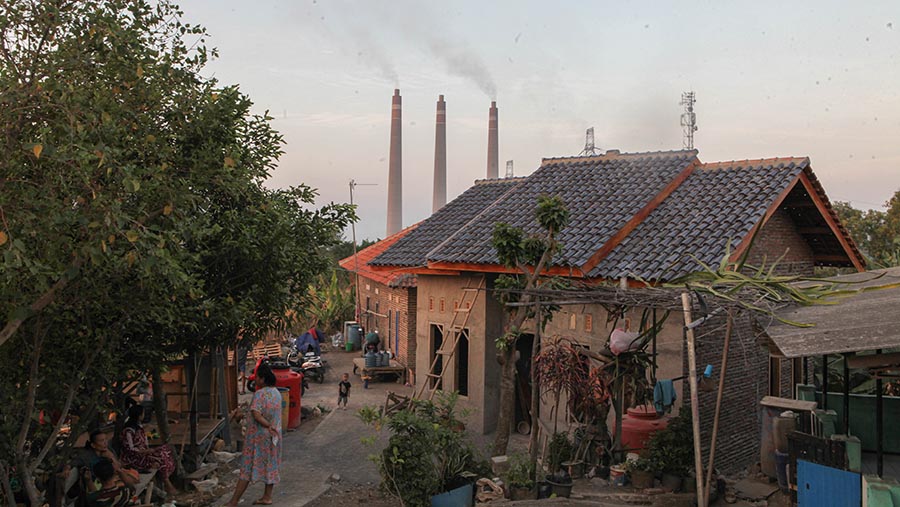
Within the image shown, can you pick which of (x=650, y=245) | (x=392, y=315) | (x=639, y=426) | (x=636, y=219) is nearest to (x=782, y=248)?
(x=636, y=219)

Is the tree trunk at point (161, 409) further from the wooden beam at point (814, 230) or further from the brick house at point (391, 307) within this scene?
the wooden beam at point (814, 230)

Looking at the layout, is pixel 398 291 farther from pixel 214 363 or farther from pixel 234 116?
pixel 234 116

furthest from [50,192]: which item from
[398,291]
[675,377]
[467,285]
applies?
[398,291]

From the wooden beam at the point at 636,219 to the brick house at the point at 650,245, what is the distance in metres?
0.02

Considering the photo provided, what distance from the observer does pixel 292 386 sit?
13945mm

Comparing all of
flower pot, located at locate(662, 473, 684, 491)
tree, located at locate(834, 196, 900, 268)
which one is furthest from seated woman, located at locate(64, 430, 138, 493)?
tree, located at locate(834, 196, 900, 268)

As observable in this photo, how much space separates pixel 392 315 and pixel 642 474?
1258cm

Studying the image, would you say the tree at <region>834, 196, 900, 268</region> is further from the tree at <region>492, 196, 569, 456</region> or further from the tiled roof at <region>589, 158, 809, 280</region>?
the tree at <region>492, 196, 569, 456</region>

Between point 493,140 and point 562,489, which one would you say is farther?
point 493,140

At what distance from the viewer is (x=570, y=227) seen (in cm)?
1287

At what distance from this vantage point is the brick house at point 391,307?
18922mm

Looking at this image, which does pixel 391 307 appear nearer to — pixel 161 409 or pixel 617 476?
pixel 161 409

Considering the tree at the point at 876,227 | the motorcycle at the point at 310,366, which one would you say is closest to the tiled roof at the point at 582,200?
the motorcycle at the point at 310,366

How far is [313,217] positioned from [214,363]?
3.26 m
